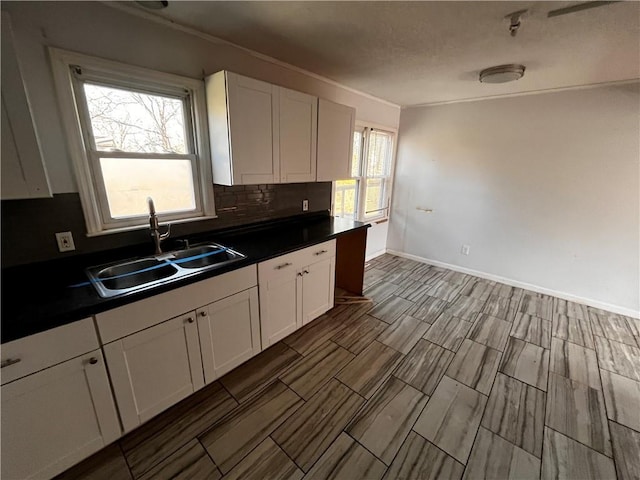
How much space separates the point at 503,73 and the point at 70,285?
11.5ft

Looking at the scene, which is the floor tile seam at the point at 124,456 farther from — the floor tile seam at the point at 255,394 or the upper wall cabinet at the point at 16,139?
the upper wall cabinet at the point at 16,139

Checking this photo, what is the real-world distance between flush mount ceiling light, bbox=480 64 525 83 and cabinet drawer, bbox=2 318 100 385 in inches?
135

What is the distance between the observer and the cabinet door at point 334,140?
2568 mm

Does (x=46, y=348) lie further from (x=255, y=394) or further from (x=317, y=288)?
(x=317, y=288)

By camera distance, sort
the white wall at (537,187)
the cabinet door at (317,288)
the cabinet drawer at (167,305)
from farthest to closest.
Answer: the white wall at (537,187), the cabinet door at (317,288), the cabinet drawer at (167,305)

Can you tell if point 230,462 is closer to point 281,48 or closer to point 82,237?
point 82,237

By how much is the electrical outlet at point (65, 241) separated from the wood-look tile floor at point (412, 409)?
45.6 inches

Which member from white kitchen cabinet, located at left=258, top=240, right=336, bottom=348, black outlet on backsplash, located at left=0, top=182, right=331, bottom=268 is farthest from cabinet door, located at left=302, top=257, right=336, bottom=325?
black outlet on backsplash, located at left=0, top=182, right=331, bottom=268

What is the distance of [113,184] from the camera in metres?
1.73

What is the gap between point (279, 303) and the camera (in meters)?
2.13

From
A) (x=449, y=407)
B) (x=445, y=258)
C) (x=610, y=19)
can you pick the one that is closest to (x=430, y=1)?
(x=610, y=19)

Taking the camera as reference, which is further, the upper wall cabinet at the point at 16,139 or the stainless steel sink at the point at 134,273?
the stainless steel sink at the point at 134,273

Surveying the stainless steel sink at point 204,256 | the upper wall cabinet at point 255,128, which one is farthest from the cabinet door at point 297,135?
the stainless steel sink at point 204,256

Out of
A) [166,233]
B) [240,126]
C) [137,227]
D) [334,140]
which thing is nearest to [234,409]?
[166,233]
